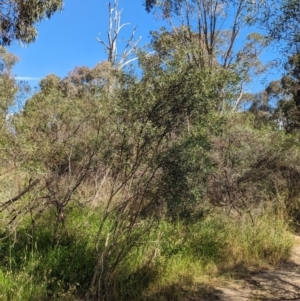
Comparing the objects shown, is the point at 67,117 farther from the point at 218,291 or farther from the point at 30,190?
the point at 218,291

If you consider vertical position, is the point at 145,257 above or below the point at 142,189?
below

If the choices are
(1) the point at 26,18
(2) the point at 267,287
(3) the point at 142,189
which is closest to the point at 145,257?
(3) the point at 142,189

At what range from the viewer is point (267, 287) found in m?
6.26

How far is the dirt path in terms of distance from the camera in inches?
231

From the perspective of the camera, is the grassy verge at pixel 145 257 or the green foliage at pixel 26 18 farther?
the green foliage at pixel 26 18

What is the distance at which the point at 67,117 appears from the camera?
945 cm

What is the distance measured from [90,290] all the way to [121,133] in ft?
6.74

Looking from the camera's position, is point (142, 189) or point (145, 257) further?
point (145, 257)

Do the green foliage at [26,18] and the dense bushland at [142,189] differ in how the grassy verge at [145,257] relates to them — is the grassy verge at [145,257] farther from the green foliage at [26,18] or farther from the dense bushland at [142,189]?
the green foliage at [26,18]

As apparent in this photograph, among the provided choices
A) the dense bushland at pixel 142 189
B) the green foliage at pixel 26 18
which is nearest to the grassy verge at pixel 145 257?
the dense bushland at pixel 142 189

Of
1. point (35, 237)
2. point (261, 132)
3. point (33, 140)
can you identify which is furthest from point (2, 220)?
point (261, 132)

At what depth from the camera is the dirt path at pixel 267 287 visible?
19.2 feet

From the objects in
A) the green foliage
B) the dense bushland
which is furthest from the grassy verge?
the green foliage

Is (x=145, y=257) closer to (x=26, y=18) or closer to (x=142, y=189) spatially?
(x=142, y=189)
